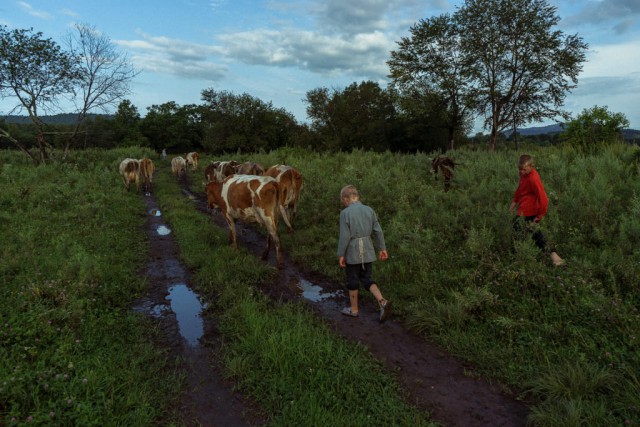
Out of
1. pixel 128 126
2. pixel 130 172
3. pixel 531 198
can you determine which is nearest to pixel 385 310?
pixel 531 198

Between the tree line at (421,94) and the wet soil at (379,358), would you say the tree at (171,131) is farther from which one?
the wet soil at (379,358)

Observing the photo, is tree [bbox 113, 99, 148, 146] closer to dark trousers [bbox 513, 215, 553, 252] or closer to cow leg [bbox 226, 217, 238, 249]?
cow leg [bbox 226, 217, 238, 249]

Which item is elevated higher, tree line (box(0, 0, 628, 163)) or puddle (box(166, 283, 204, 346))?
tree line (box(0, 0, 628, 163))

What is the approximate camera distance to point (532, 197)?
6258 millimetres

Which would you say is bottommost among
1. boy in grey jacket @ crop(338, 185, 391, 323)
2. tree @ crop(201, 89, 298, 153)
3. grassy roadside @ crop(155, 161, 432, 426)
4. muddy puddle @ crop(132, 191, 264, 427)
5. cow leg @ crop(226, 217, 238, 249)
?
muddy puddle @ crop(132, 191, 264, 427)

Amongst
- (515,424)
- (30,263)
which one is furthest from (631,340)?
(30,263)

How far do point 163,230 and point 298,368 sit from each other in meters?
8.14

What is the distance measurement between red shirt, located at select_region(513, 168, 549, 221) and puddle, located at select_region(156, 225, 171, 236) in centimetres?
901

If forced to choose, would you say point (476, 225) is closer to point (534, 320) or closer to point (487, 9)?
point (534, 320)

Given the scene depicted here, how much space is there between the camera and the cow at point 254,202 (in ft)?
26.2

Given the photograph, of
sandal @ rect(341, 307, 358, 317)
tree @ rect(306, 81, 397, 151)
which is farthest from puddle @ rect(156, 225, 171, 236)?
tree @ rect(306, 81, 397, 151)

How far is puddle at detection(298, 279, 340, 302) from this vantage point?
621cm

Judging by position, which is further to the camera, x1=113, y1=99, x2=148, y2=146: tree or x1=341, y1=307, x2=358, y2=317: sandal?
x1=113, y1=99, x2=148, y2=146: tree

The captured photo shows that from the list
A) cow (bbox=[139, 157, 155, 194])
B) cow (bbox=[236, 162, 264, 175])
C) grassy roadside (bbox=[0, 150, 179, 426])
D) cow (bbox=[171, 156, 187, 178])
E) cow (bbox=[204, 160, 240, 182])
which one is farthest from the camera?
cow (bbox=[171, 156, 187, 178])
